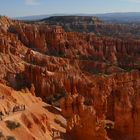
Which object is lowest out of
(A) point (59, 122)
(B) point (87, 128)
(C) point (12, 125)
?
(A) point (59, 122)

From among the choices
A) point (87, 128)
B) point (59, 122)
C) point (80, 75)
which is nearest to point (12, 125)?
point (87, 128)

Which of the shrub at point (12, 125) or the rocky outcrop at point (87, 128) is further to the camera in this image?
the rocky outcrop at point (87, 128)

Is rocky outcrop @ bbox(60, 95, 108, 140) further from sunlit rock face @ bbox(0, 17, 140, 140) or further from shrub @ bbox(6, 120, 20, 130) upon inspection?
shrub @ bbox(6, 120, 20, 130)

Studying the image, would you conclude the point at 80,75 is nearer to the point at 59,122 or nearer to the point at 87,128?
the point at 59,122

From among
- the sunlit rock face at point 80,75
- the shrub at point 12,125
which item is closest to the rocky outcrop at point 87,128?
the sunlit rock face at point 80,75

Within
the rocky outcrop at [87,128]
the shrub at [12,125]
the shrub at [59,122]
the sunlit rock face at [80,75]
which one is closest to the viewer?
the shrub at [12,125]

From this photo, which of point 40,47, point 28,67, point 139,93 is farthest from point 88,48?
point 139,93

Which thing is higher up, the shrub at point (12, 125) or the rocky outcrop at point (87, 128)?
the shrub at point (12, 125)

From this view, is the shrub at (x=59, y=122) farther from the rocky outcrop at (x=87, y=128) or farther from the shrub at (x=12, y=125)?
the shrub at (x=12, y=125)

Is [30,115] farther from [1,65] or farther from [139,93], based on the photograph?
[1,65]
